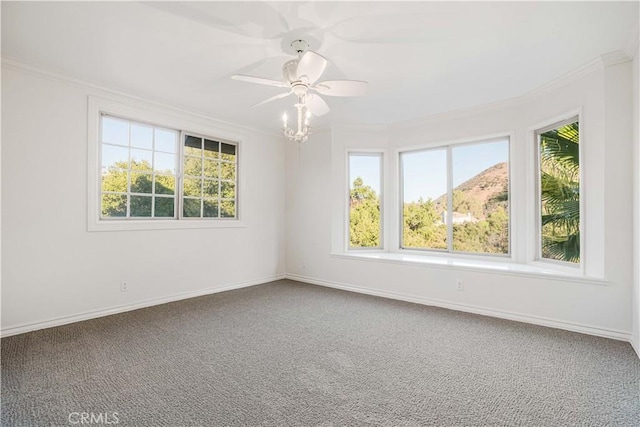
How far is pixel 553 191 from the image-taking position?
3.57 metres

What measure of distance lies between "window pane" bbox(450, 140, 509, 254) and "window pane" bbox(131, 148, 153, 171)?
4.07 m

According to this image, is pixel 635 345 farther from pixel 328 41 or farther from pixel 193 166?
pixel 193 166

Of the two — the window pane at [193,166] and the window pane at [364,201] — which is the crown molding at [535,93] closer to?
the window pane at [364,201]

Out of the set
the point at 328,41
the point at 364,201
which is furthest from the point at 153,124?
the point at 364,201

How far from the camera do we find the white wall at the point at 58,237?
2.87m

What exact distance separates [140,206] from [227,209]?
4.04 feet

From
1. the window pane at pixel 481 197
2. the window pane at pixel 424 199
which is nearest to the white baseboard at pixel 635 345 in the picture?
the window pane at pixel 481 197

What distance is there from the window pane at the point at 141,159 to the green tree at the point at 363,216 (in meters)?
2.89

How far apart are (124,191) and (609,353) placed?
497 cm

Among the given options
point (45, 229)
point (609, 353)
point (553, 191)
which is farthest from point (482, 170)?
point (45, 229)

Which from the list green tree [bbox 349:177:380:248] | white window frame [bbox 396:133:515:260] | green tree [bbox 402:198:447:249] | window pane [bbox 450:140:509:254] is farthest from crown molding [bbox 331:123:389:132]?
green tree [bbox 402:198:447:249]

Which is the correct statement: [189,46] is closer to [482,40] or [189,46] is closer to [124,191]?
[124,191]

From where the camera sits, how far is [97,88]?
336 centimetres

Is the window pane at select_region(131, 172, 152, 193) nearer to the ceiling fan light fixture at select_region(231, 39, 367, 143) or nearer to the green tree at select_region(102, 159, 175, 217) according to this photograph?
the green tree at select_region(102, 159, 175, 217)
